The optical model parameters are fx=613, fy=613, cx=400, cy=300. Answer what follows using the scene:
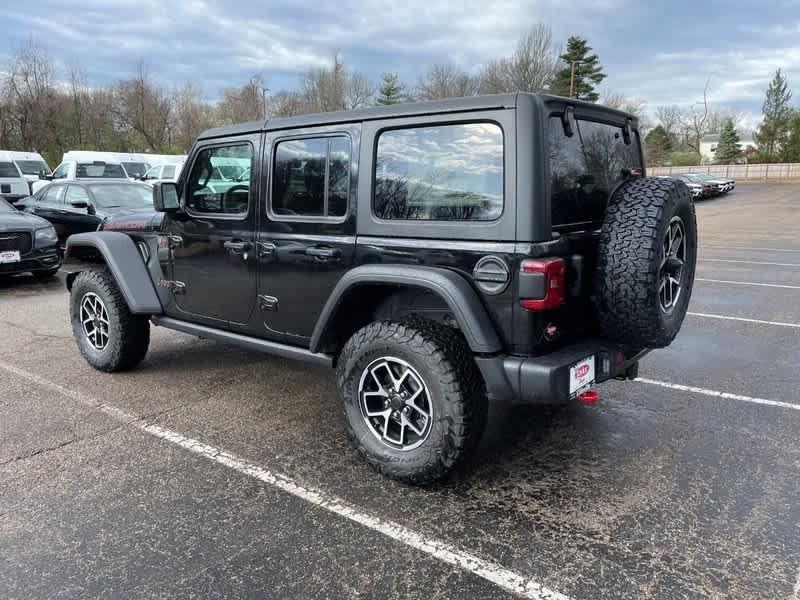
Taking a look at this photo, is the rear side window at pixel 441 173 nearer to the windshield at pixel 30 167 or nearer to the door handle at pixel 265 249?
the door handle at pixel 265 249

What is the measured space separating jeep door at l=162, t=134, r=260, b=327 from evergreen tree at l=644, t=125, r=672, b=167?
2334 inches

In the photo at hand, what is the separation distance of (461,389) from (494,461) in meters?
0.74

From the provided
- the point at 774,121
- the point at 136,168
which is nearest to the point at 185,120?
the point at 136,168

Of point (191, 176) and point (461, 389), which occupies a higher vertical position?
point (191, 176)

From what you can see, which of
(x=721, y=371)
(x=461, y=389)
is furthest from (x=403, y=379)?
(x=721, y=371)

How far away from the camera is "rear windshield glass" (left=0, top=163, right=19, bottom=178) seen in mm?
17312

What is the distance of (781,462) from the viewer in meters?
3.32

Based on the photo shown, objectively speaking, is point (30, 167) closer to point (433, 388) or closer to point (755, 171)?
point (433, 388)

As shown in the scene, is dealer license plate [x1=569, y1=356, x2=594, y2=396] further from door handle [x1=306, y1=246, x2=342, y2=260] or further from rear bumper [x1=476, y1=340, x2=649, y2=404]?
door handle [x1=306, y1=246, x2=342, y2=260]

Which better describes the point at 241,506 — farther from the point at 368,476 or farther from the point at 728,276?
the point at 728,276

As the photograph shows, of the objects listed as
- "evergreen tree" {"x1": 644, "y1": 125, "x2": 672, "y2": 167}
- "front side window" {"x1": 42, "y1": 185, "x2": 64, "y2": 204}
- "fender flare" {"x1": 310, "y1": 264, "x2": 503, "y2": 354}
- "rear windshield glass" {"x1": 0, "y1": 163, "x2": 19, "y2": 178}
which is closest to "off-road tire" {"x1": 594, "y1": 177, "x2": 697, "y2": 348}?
"fender flare" {"x1": 310, "y1": 264, "x2": 503, "y2": 354}

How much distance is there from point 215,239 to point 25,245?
6.04 metres

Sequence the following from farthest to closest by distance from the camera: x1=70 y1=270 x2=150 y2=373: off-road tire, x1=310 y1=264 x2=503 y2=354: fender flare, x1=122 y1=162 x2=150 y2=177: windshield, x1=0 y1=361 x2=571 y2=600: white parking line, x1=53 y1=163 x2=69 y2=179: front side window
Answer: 1. x1=122 y1=162 x2=150 y2=177: windshield
2. x1=53 y1=163 x2=69 y2=179: front side window
3. x1=70 y1=270 x2=150 y2=373: off-road tire
4. x1=310 y1=264 x2=503 y2=354: fender flare
5. x1=0 y1=361 x2=571 y2=600: white parking line

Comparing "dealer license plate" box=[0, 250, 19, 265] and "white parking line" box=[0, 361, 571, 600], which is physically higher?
"dealer license plate" box=[0, 250, 19, 265]
